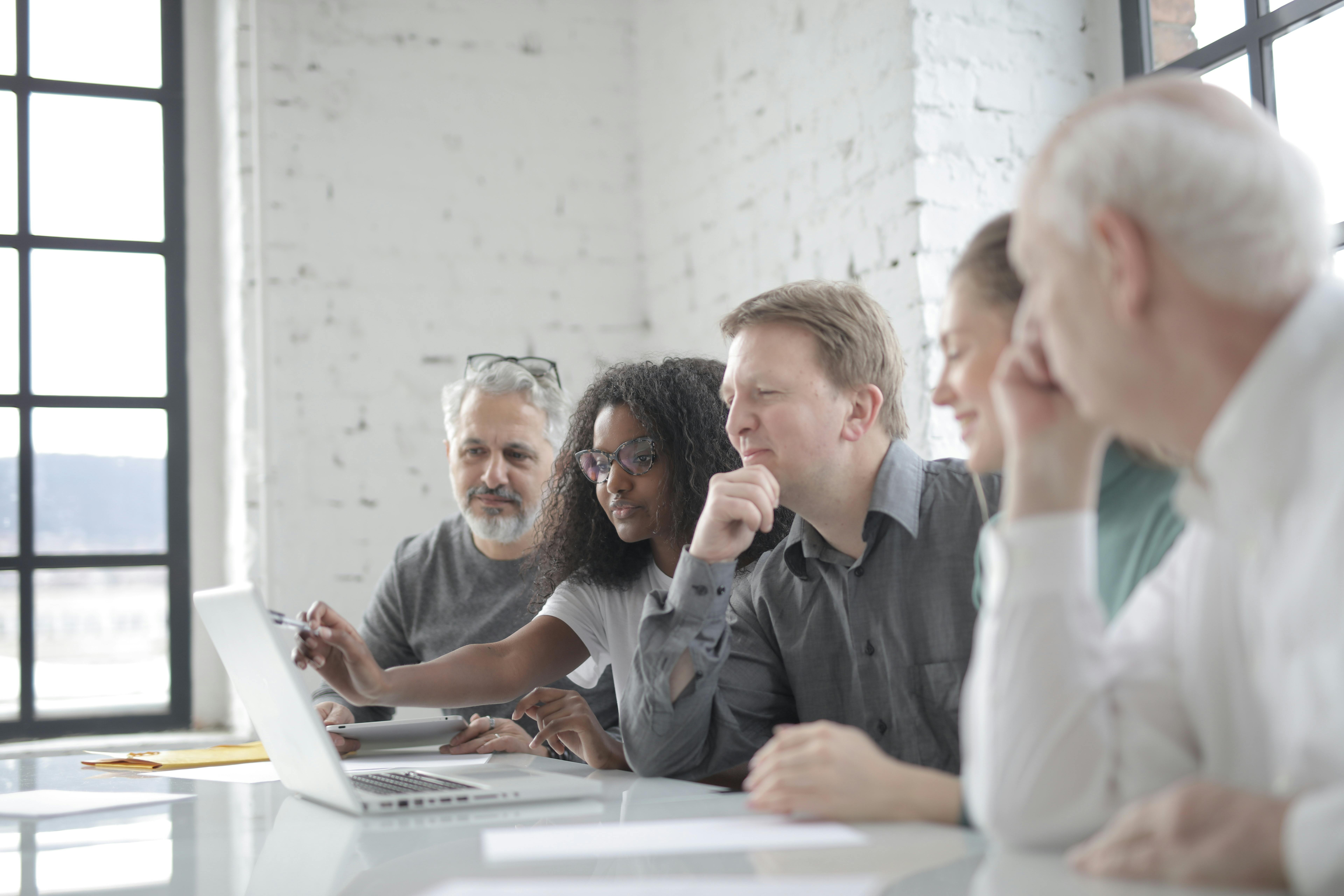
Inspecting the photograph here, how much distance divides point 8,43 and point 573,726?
3647mm

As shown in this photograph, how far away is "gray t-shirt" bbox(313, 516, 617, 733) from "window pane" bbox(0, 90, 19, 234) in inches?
84.1

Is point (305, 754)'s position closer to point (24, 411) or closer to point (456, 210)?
point (456, 210)

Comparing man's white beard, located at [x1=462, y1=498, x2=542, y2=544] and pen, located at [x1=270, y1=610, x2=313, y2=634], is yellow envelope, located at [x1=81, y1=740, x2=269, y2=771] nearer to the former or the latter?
pen, located at [x1=270, y1=610, x2=313, y2=634]

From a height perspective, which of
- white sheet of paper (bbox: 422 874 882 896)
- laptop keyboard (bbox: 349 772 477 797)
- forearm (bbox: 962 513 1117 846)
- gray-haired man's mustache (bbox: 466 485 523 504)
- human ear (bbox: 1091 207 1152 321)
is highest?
human ear (bbox: 1091 207 1152 321)

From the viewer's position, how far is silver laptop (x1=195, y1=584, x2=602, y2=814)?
1.38 m

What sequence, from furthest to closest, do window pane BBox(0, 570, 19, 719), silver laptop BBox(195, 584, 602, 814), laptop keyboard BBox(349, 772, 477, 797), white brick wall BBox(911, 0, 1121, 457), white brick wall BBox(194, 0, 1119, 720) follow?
window pane BBox(0, 570, 19, 719) → white brick wall BBox(194, 0, 1119, 720) → white brick wall BBox(911, 0, 1121, 457) → laptop keyboard BBox(349, 772, 477, 797) → silver laptop BBox(195, 584, 602, 814)

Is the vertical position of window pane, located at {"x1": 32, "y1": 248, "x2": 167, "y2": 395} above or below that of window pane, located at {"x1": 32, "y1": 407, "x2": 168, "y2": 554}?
above

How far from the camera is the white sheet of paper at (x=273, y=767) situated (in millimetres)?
1822

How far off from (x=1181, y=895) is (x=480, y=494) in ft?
7.64

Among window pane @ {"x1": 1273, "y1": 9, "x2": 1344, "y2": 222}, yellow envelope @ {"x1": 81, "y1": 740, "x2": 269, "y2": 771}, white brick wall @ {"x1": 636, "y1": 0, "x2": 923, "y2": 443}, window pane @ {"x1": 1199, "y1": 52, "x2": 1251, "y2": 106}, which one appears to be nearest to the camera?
yellow envelope @ {"x1": 81, "y1": 740, "x2": 269, "y2": 771}

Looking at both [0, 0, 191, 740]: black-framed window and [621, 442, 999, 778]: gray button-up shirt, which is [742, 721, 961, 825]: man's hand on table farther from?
[0, 0, 191, 740]: black-framed window

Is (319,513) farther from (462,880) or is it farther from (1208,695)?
(1208,695)

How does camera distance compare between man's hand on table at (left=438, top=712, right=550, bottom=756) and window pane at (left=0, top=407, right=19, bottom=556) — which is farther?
window pane at (left=0, top=407, right=19, bottom=556)

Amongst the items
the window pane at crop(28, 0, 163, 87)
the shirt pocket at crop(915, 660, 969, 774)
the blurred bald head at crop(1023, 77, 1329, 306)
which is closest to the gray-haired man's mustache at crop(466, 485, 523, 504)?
the shirt pocket at crop(915, 660, 969, 774)
